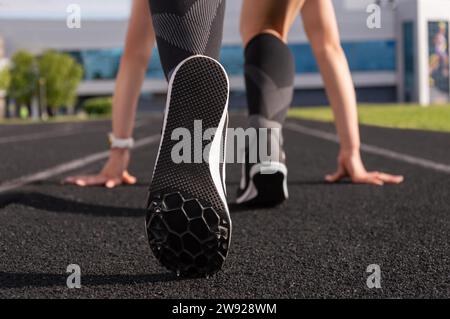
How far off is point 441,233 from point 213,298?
3.23 ft

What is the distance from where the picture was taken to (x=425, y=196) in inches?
104

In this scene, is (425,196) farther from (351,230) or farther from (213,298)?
(213,298)

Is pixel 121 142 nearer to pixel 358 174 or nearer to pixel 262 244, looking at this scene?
pixel 358 174

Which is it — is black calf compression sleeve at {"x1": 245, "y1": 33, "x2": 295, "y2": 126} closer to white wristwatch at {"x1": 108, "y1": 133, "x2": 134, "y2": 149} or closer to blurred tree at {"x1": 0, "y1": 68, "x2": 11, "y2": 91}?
white wristwatch at {"x1": 108, "y1": 133, "x2": 134, "y2": 149}

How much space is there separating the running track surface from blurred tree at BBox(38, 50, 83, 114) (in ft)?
156

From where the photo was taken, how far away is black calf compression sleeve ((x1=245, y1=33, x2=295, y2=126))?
234cm

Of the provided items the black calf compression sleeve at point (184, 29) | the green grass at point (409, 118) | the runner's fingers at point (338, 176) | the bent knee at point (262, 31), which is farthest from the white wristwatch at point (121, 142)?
the green grass at point (409, 118)

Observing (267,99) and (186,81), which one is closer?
(186,81)

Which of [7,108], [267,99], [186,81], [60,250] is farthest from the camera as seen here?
[7,108]

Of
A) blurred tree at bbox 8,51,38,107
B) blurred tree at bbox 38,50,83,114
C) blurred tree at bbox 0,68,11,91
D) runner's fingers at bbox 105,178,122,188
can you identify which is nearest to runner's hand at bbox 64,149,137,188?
runner's fingers at bbox 105,178,122,188

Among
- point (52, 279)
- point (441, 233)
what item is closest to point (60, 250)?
point (52, 279)

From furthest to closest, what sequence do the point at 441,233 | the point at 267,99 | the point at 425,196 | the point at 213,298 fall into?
the point at 425,196
the point at 267,99
the point at 441,233
the point at 213,298

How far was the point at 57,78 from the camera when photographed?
47.9 metres

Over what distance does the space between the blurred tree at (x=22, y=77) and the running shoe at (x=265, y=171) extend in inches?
1907
